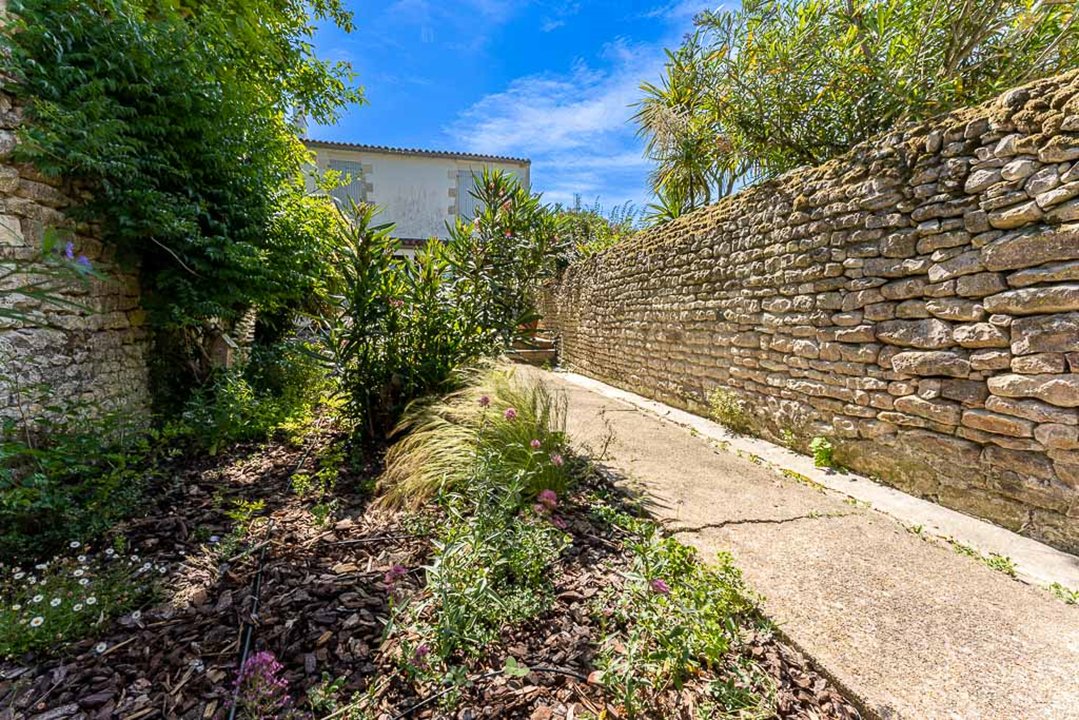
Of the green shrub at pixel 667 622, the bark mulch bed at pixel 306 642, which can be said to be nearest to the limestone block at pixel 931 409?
the green shrub at pixel 667 622

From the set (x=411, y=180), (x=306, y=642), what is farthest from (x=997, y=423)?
(x=411, y=180)

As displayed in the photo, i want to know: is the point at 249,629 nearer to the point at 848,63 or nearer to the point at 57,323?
the point at 57,323

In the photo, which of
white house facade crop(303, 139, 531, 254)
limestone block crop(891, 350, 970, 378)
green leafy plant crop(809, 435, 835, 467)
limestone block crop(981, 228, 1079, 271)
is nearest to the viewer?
limestone block crop(981, 228, 1079, 271)

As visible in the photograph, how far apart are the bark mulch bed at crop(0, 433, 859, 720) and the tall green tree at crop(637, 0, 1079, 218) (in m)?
3.77

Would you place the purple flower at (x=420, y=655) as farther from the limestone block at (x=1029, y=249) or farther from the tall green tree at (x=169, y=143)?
the limestone block at (x=1029, y=249)

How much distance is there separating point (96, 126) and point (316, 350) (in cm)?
154

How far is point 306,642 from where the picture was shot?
51.9 inches

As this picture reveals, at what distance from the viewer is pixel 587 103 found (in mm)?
6762

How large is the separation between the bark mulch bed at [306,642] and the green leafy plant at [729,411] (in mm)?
2456

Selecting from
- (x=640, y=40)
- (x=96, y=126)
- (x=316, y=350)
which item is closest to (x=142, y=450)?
(x=316, y=350)

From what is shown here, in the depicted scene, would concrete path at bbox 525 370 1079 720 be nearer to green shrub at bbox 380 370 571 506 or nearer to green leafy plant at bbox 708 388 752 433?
green shrub at bbox 380 370 571 506

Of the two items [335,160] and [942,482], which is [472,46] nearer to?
[942,482]

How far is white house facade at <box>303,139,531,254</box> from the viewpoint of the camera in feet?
43.1

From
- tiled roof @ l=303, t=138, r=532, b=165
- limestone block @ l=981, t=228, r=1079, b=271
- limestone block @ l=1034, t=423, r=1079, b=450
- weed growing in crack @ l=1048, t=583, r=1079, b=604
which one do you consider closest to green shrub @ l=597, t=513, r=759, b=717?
weed growing in crack @ l=1048, t=583, r=1079, b=604
